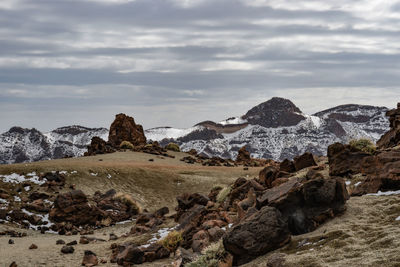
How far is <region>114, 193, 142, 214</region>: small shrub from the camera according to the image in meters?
32.2

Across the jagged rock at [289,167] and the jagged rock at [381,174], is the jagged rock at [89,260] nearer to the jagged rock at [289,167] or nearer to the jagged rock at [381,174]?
the jagged rock at [381,174]

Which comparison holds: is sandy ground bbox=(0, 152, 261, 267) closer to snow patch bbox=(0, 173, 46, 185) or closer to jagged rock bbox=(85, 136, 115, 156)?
snow patch bbox=(0, 173, 46, 185)

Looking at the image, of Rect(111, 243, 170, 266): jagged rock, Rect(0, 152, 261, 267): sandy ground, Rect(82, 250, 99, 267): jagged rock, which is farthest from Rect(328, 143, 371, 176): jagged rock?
Rect(82, 250, 99, 267): jagged rock

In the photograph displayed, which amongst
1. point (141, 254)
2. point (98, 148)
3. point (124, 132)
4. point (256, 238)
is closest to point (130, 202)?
point (141, 254)

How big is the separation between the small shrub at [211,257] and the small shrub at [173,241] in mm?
3727

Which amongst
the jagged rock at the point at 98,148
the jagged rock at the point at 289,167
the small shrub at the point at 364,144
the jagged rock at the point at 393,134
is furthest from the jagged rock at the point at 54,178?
the jagged rock at the point at 393,134

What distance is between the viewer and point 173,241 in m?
17.6

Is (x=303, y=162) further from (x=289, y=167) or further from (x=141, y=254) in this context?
(x=141, y=254)

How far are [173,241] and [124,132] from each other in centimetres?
5885

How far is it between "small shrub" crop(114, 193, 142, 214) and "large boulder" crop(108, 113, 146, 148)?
4050 centimetres

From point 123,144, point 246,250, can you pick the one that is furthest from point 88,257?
point 123,144

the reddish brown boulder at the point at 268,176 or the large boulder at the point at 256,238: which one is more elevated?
the reddish brown boulder at the point at 268,176

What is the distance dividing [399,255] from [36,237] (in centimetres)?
2065

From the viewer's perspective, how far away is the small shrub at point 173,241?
1755 centimetres
